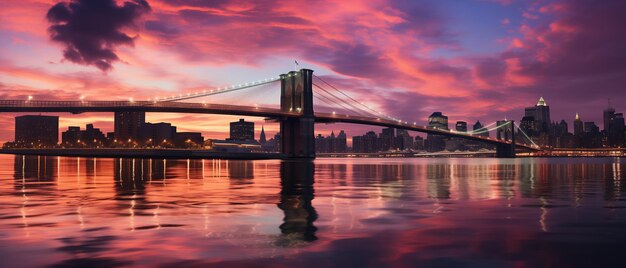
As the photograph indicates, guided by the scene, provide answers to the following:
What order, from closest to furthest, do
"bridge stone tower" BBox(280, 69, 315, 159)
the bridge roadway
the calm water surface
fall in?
the calm water surface
the bridge roadway
"bridge stone tower" BBox(280, 69, 315, 159)

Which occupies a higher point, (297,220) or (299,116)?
(299,116)

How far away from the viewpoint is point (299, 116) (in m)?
109

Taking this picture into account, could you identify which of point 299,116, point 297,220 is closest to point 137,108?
point 299,116

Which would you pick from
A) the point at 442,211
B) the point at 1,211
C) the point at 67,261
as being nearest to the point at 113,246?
the point at 67,261

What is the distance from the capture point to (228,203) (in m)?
20.0

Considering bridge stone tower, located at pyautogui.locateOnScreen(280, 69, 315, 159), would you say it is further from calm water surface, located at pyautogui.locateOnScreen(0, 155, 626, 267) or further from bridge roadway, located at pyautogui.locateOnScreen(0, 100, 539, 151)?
calm water surface, located at pyautogui.locateOnScreen(0, 155, 626, 267)

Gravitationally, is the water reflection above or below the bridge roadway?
below

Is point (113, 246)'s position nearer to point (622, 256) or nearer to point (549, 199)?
point (622, 256)

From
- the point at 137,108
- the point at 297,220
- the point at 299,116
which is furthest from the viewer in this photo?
the point at 299,116

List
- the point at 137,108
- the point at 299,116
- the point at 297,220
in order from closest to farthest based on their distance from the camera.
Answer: the point at 297,220, the point at 137,108, the point at 299,116

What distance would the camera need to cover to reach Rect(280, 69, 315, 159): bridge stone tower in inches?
4269

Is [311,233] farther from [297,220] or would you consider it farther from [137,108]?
[137,108]

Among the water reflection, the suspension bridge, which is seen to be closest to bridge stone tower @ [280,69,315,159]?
the suspension bridge

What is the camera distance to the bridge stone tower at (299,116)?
108 m
